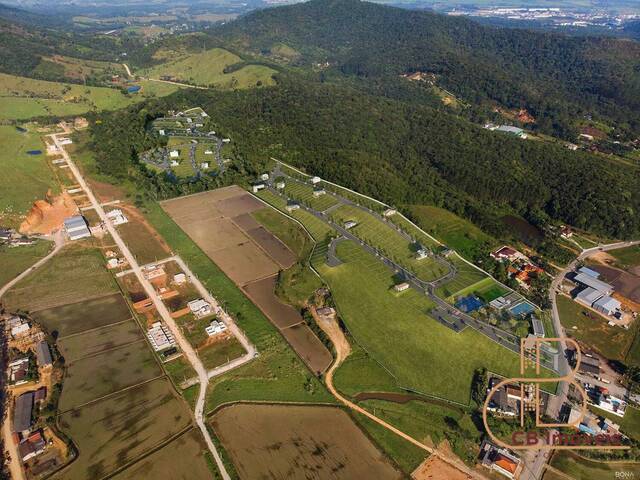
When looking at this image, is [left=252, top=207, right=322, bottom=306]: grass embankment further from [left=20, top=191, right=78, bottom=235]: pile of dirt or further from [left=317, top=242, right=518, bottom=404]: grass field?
[left=20, top=191, right=78, bottom=235]: pile of dirt

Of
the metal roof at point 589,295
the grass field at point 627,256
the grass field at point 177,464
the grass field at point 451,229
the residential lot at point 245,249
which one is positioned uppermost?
the grass field at point 177,464

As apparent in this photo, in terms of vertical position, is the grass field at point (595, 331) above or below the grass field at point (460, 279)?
below

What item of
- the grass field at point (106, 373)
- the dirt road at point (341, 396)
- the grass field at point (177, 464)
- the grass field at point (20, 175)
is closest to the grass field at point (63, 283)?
the grass field at point (106, 373)

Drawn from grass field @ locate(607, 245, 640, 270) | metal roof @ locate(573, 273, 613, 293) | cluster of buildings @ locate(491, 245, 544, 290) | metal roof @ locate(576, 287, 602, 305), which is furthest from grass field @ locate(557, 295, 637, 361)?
grass field @ locate(607, 245, 640, 270)

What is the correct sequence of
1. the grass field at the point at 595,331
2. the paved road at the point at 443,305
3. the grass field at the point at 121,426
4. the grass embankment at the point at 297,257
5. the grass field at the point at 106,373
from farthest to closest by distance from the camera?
1. the grass embankment at the point at 297,257
2. the grass field at the point at 595,331
3. the paved road at the point at 443,305
4. the grass field at the point at 106,373
5. the grass field at the point at 121,426

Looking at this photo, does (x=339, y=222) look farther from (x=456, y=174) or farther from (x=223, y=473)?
(x=223, y=473)

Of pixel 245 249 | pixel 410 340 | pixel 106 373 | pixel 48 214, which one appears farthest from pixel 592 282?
pixel 48 214

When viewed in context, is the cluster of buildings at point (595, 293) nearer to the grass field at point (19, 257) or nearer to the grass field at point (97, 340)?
the grass field at point (97, 340)

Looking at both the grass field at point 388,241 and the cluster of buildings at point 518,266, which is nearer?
the grass field at point 388,241
